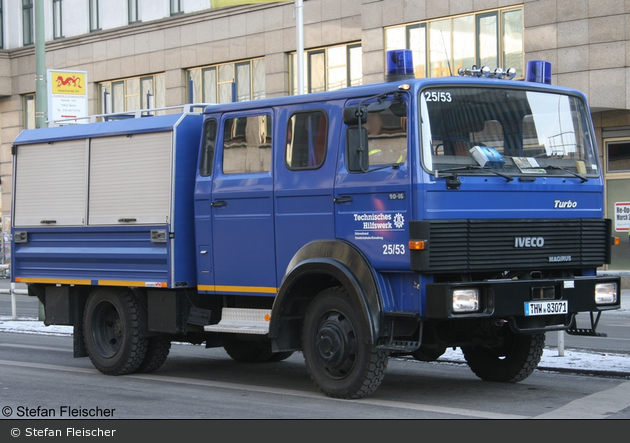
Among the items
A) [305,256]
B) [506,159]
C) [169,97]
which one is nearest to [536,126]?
[506,159]

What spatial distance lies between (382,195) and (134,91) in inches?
1114

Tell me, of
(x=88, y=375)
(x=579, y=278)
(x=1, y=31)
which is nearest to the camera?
(x=579, y=278)

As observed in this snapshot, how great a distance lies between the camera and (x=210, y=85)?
1296 inches

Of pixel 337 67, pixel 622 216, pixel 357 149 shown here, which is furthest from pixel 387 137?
pixel 337 67

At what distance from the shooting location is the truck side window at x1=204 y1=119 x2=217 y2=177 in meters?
10.1

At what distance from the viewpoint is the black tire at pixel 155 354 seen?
1106cm

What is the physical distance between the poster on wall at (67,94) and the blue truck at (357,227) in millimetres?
9251

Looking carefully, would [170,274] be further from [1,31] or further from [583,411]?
[1,31]

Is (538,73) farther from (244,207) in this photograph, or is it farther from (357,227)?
(244,207)

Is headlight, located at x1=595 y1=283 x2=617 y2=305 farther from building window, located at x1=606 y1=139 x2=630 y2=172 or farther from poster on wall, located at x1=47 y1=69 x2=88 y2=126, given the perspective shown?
building window, located at x1=606 y1=139 x2=630 y2=172

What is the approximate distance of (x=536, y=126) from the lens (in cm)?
901

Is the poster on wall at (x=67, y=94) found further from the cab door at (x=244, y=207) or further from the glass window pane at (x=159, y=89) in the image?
the glass window pane at (x=159, y=89)

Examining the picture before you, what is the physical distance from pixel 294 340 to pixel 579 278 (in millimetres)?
2695

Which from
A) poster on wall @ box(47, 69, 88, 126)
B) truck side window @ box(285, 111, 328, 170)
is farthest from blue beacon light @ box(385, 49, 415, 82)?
poster on wall @ box(47, 69, 88, 126)
